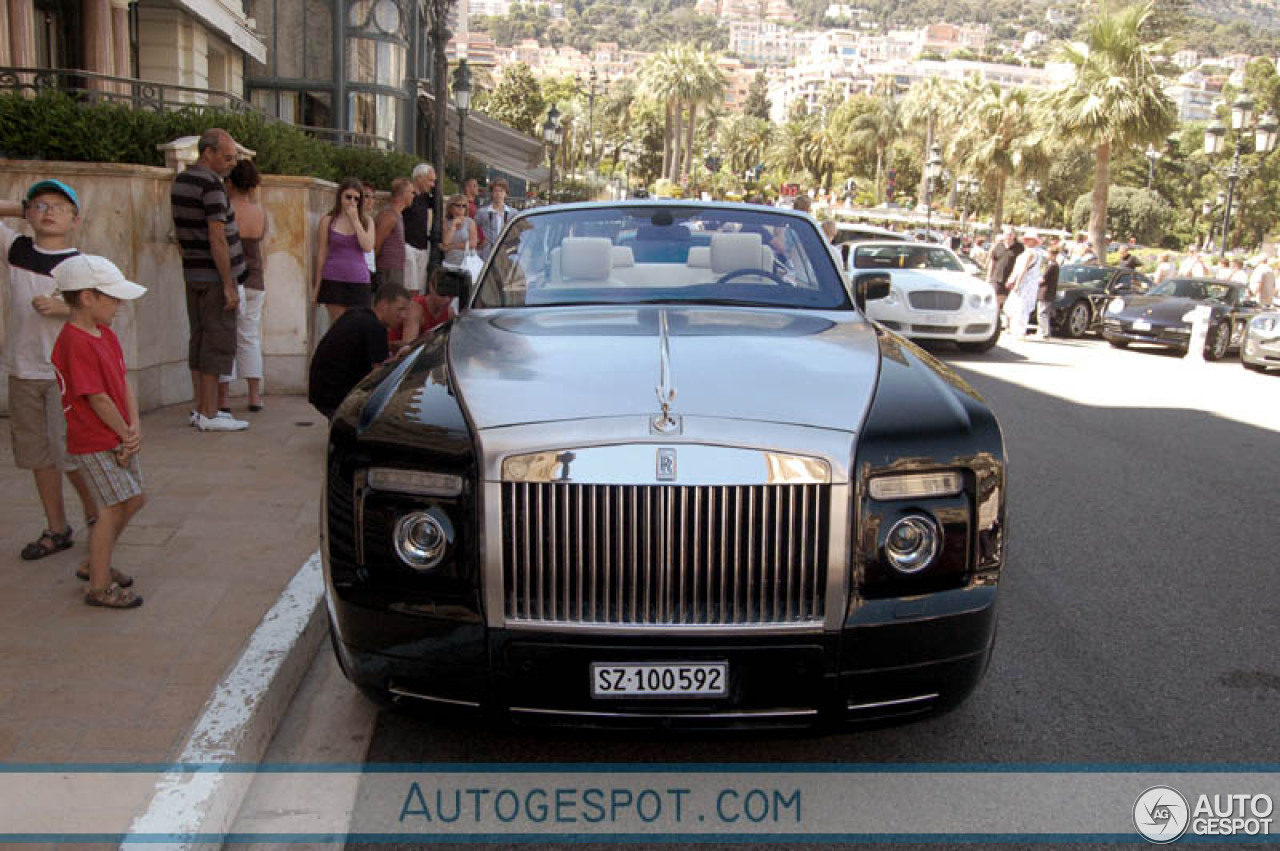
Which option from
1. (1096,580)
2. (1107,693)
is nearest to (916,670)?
(1107,693)

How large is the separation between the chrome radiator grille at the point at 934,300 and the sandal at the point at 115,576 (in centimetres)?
1352

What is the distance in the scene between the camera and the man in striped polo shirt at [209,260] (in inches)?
291

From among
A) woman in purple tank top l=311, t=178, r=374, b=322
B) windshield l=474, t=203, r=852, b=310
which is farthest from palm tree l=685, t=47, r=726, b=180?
windshield l=474, t=203, r=852, b=310

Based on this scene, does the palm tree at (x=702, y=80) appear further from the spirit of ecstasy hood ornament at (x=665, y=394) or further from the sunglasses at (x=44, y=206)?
the spirit of ecstasy hood ornament at (x=665, y=394)

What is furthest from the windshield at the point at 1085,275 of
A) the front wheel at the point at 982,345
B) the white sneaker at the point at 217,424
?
the white sneaker at the point at 217,424

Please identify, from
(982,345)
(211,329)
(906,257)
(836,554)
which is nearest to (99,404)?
(836,554)

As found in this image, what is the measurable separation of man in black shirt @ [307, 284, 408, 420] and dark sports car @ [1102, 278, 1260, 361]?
1559 centimetres

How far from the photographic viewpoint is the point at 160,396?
28.3 ft

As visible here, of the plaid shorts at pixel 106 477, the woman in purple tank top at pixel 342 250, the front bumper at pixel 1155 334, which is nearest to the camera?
the plaid shorts at pixel 106 477

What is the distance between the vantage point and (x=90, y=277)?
434 cm

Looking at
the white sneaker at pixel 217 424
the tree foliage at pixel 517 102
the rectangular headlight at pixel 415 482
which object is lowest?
the white sneaker at pixel 217 424

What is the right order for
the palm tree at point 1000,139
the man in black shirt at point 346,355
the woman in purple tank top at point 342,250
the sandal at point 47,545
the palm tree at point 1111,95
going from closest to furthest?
the sandal at point 47,545 → the man in black shirt at point 346,355 → the woman in purple tank top at point 342,250 → the palm tree at point 1111,95 → the palm tree at point 1000,139

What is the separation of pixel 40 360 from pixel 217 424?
276 cm

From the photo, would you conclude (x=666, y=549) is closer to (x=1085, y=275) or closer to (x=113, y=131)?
(x=113, y=131)
